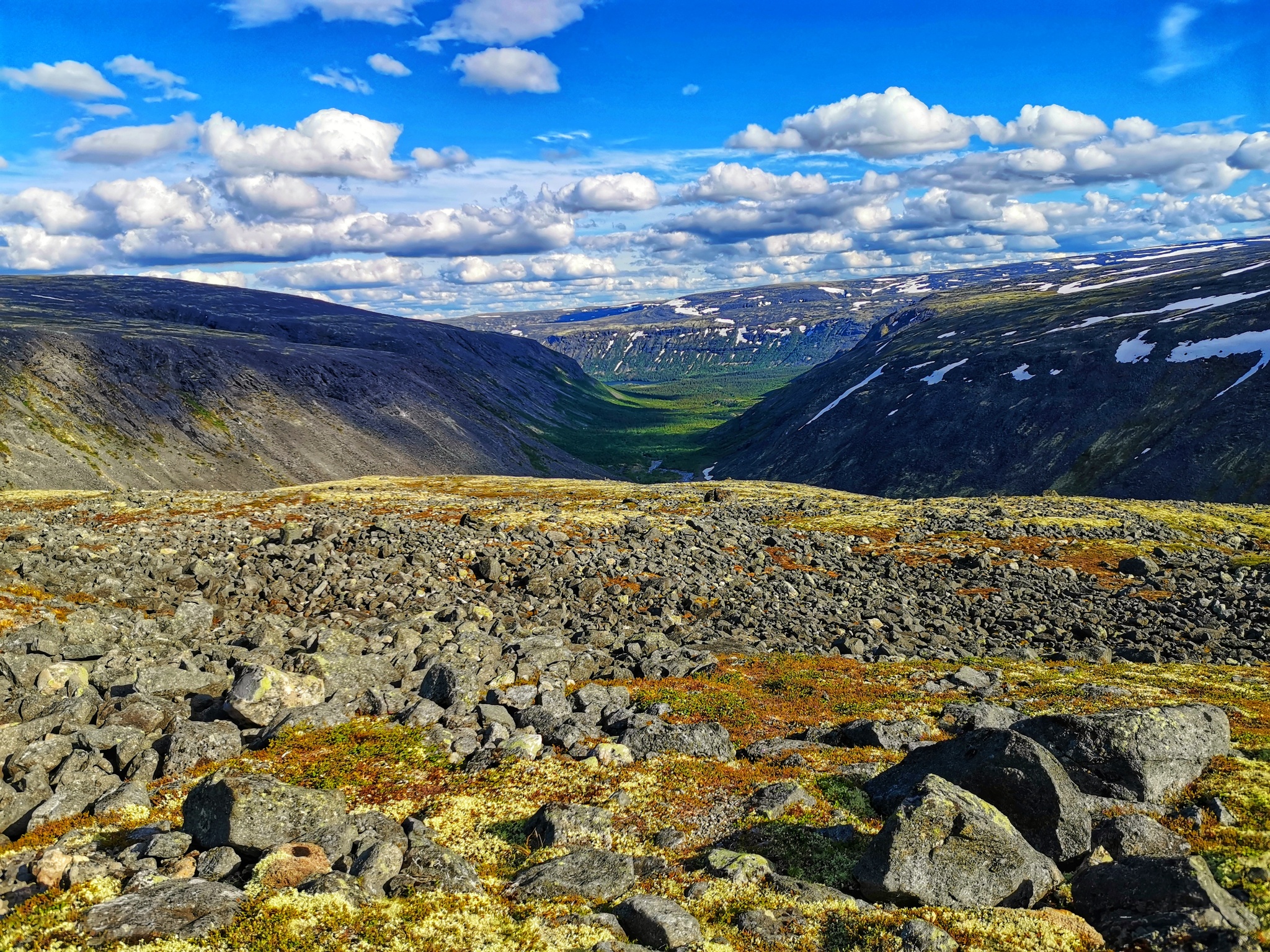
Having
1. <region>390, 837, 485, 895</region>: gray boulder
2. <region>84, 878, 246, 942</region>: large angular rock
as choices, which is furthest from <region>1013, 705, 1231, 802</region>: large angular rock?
<region>84, 878, 246, 942</region>: large angular rock

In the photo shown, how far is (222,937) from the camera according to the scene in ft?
38.5

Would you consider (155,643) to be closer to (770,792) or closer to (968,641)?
(770,792)

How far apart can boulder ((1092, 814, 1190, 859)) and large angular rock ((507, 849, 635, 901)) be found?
1009cm

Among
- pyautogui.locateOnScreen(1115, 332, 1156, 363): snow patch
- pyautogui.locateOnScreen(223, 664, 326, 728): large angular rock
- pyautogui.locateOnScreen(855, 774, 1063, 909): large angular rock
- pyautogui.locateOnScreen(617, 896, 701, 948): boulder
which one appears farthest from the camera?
pyautogui.locateOnScreen(1115, 332, 1156, 363): snow patch

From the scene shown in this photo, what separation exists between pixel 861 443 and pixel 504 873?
569 ft

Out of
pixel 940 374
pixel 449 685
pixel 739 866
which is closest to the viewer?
pixel 739 866

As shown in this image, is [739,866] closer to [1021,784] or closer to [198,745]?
[1021,784]

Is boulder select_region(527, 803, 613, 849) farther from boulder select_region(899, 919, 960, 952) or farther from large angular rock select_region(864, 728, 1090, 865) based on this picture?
large angular rock select_region(864, 728, 1090, 865)

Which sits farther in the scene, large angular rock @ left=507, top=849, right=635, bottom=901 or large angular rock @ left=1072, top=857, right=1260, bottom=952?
large angular rock @ left=507, top=849, right=635, bottom=901

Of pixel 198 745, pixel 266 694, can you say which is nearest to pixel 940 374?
pixel 266 694

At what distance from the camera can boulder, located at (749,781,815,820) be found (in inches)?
688

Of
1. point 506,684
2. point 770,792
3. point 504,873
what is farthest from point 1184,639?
point 504,873

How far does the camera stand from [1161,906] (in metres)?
12.0

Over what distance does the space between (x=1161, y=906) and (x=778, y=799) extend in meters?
7.93
